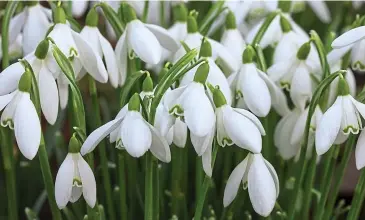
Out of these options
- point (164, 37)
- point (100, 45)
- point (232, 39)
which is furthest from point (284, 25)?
point (100, 45)

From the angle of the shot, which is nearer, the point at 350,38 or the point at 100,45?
the point at 350,38

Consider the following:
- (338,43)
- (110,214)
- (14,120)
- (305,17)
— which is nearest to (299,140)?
(338,43)

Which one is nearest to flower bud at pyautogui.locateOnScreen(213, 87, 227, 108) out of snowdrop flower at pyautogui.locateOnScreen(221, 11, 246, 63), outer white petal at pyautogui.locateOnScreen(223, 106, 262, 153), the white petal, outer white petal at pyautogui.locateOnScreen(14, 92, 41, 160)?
outer white petal at pyautogui.locateOnScreen(223, 106, 262, 153)

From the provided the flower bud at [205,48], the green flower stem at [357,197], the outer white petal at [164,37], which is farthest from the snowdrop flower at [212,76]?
the green flower stem at [357,197]

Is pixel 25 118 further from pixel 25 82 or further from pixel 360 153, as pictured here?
pixel 360 153

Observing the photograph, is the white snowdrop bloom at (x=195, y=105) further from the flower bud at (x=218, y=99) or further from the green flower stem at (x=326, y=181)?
the green flower stem at (x=326, y=181)

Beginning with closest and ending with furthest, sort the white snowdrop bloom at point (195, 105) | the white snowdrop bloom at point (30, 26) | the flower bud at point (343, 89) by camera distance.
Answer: the white snowdrop bloom at point (195, 105), the flower bud at point (343, 89), the white snowdrop bloom at point (30, 26)
